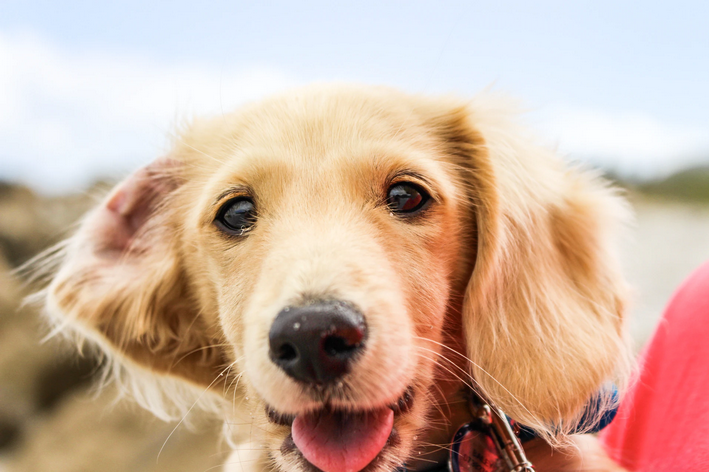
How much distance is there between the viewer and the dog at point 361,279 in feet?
4.28

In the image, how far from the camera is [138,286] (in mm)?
1880

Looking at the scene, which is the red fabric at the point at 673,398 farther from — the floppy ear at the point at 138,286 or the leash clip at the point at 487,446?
the floppy ear at the point at 138,286

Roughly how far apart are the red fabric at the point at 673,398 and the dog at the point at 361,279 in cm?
20

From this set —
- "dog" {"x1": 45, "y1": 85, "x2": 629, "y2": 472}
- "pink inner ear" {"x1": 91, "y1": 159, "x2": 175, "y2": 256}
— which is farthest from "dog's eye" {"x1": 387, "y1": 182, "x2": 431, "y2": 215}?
"pink inner ear" {"x1": 91, "y1": 159, "x2": 175, "y2": 256}

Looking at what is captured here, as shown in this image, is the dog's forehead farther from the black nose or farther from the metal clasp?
the metal clasp

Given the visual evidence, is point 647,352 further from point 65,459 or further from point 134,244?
point 65,459

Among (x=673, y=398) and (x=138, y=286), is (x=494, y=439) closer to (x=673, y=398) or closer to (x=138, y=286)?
(x=673, y=398)

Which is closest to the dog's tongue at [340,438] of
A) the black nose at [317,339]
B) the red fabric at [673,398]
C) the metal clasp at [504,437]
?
the black nose at [317,339]

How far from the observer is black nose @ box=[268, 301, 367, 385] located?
1.17 metres

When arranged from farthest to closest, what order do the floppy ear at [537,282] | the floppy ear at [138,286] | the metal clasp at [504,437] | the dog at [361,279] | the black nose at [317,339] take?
the floppy ear at [138,286], the floppy ear at [537,282], the metal clasp at [504,437], the dog at [361,279], the black nose at [317,339]

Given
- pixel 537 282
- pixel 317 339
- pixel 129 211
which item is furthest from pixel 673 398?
pixel 129 211

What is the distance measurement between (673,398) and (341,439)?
1.10m

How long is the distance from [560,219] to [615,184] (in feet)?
1.27

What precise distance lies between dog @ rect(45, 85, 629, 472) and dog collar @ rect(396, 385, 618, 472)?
0.14 feet
